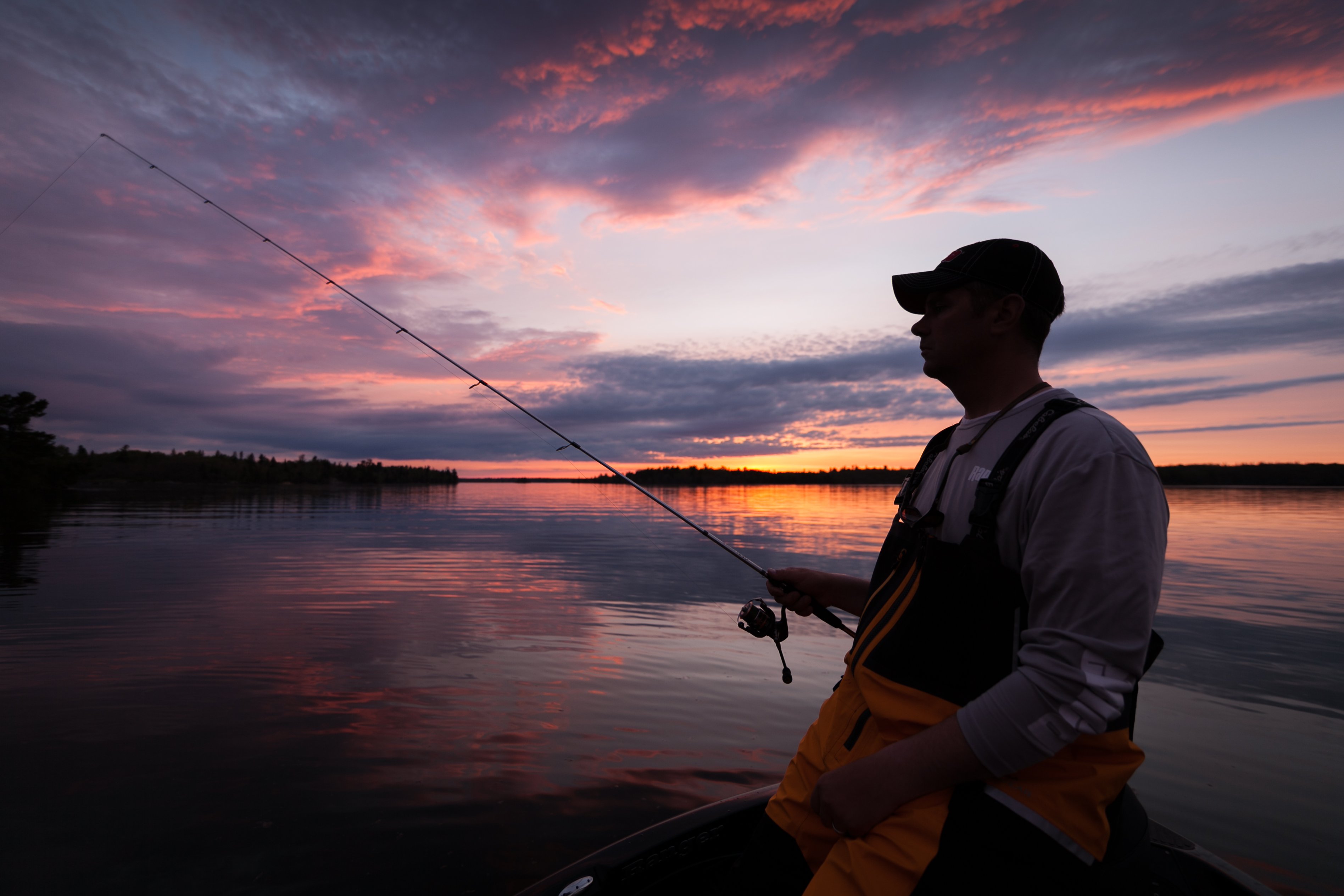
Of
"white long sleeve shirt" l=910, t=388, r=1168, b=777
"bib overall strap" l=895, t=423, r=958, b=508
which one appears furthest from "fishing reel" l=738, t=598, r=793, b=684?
"white long sleeve shirt" l=910, t=388, r=1168, b=777

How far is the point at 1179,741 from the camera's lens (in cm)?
562

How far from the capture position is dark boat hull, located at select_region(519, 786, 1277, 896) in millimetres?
2234

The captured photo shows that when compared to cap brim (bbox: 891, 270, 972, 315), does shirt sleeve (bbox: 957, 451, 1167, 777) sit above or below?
below

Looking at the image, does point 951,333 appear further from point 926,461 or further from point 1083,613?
point 1083,613

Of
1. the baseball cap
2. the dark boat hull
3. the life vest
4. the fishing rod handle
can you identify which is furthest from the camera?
the fishing rod handle

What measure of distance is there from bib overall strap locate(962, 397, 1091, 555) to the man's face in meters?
0.36

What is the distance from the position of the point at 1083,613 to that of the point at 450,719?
5.63 meters

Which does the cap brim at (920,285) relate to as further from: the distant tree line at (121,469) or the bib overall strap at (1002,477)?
the distant tree line at (121,469)

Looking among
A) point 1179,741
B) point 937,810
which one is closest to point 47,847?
point 937,810

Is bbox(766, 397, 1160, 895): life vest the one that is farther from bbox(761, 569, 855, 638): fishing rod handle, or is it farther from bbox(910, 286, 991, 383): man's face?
bbox(761, 569, 855, 638): fishing rod handle

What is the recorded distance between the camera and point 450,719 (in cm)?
566

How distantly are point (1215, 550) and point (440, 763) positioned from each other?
2212 cm

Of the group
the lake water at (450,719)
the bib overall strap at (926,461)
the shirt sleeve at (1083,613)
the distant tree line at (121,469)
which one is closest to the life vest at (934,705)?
the shirt sleeve at (1083,613)

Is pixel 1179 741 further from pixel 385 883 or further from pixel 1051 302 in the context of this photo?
pixel 385 883
